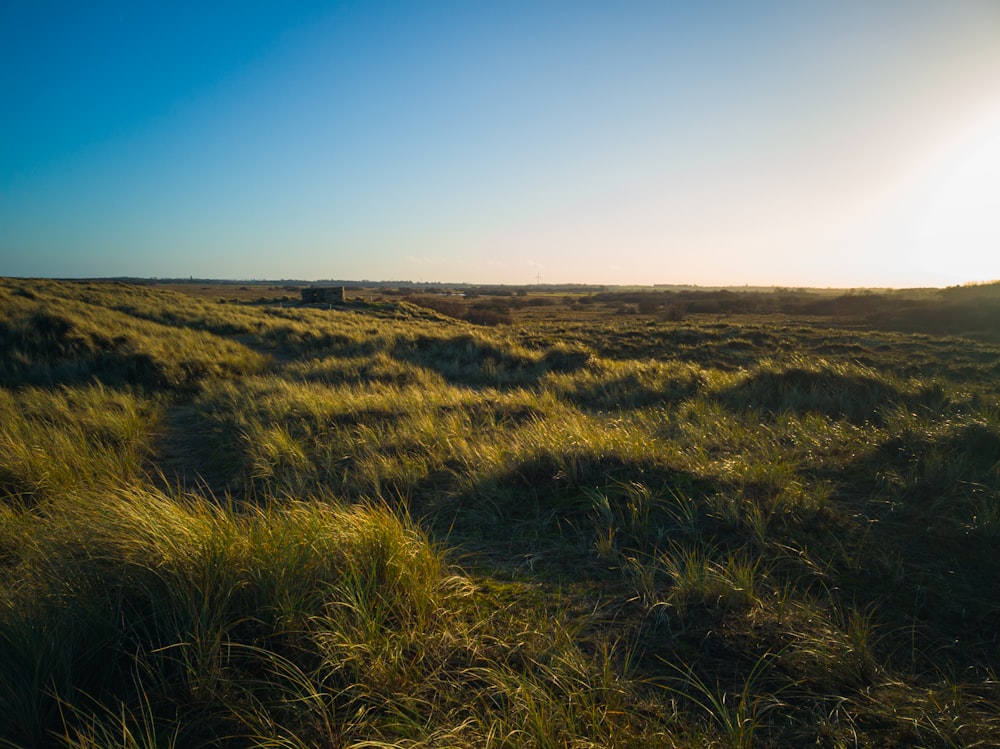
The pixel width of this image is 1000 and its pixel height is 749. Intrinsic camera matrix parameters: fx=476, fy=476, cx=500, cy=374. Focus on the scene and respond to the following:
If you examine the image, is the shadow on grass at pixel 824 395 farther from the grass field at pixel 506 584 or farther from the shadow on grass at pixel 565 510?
the shadow on grass at pixel 565 510

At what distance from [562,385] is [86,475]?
7.56 m

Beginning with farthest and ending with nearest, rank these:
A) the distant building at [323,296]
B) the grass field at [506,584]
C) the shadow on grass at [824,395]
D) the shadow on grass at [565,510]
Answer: the distant building at [323,296], the shadow on grass at [824,395], the shadow on grass at [565,510], the grass field at [506,584]

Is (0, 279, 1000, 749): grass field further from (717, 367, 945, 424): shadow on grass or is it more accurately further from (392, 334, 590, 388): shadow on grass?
(392, 334, 590, 388): shadow on grass

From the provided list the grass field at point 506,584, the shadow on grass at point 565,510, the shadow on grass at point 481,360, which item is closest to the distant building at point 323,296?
the shadow on grass at point 481,360

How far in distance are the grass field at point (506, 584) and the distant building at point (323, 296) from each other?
41.7 metres

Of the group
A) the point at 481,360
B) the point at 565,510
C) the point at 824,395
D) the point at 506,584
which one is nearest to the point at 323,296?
the point at 481,360

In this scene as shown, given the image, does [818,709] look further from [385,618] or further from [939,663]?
[385,618]

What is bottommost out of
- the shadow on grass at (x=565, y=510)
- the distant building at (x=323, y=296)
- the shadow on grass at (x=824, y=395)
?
the shadow on grass at (x=565, y=510)

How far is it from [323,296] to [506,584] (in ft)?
160

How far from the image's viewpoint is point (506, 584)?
292 centimetres

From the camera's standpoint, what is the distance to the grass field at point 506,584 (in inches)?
72.4

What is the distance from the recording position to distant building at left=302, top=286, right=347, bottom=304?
46.2 metres

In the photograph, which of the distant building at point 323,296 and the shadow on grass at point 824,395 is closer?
the shadow on grass at point 824,395

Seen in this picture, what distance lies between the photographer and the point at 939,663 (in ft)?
7.37
